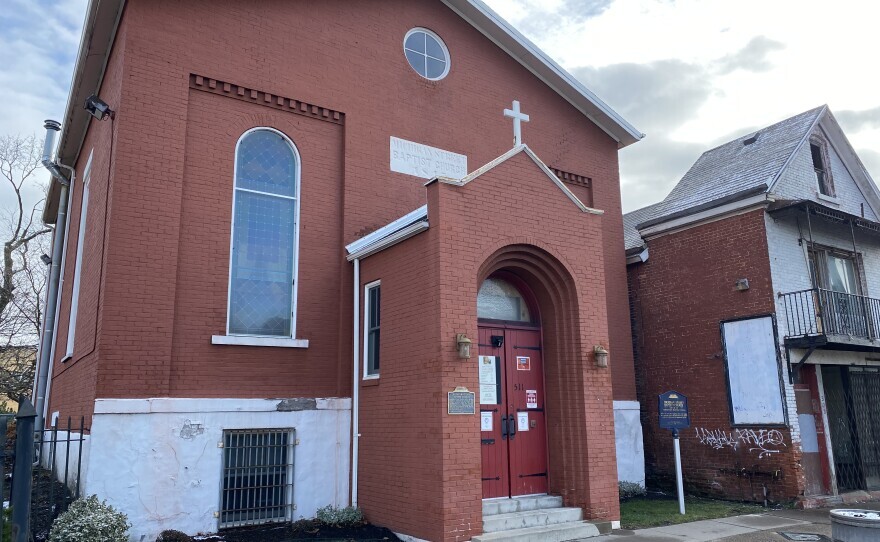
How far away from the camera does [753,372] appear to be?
546 inches

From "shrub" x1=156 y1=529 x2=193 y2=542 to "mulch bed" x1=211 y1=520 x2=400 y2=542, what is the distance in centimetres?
31

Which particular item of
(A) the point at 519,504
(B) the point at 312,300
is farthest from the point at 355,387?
(A) the point at 519,504

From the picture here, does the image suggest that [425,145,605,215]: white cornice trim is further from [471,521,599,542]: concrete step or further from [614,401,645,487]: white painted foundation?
[614,401,645,487]: white painted foundation

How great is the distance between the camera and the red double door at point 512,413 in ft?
33.6

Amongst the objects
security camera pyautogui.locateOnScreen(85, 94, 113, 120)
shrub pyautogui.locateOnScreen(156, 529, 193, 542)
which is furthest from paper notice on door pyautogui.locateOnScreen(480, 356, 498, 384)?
security camera pyautogui.locateOnScreen(85, 94, 113, 120)

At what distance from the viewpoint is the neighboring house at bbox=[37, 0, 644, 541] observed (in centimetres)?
945

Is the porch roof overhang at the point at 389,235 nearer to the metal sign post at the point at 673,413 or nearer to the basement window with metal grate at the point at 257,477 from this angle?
the basement window with metal grate at the point at 257,477

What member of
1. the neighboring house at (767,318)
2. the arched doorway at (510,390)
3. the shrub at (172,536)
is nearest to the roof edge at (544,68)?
the neighboring house at (767,318)

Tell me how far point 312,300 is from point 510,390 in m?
3.61

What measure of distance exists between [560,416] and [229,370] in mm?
5217

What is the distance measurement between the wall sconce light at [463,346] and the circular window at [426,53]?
650 centimetres

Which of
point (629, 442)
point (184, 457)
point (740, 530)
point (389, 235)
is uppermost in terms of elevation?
point (389, 235)

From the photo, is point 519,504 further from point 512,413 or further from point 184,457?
point 184,457

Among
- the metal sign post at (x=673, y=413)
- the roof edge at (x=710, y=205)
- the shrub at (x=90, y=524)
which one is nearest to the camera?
the shrub at (x=90, y=524)
